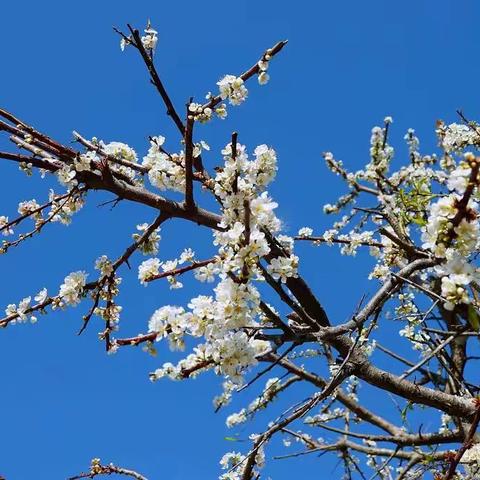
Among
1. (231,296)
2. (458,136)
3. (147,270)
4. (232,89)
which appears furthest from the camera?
(458,136)

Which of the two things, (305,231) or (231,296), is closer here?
(231,296)

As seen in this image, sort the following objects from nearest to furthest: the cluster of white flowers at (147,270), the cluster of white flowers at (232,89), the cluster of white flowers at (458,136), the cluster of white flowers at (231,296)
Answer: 1. the cluster of white flowers at (231,296)
2. the cluster of white flowers at (147,270)
3. the cluster of white flowers at (232,89)
4. the cluster of white flowers at (458,136)

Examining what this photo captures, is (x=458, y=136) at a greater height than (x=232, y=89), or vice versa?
(x=458, y=136)

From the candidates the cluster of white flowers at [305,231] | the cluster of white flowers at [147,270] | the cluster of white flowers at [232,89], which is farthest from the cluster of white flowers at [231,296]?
the cluster of white flowers at [305,231]

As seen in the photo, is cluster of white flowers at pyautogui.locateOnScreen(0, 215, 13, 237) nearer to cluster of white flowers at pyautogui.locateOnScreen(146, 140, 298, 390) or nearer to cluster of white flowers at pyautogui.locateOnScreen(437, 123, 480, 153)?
cluster of white flowers at pyautogui.locateOnScreen(146, 140, 298, 390)

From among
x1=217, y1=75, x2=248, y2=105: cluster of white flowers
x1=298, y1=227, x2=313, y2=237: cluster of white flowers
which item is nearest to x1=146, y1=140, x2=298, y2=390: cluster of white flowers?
x1=217, y1=75, x2=248, y2=105: cluster of white flowers

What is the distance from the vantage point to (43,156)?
3779mm

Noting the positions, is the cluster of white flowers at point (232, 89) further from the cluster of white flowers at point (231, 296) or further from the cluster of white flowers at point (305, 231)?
the cluster of white flowers at point (305, 231)

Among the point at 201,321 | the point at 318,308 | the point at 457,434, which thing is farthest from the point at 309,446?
the point at 201,321

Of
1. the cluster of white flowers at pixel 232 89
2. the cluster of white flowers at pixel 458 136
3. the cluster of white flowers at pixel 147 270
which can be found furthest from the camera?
the cluster of white flowers at pixel 458 136

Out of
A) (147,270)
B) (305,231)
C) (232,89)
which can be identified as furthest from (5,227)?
(305,231)

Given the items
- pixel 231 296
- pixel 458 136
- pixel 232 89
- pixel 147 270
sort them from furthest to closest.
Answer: pixel 458 136, pixel 232 89, pixel 147 270, pixel 231 296

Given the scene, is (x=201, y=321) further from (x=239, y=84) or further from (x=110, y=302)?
(x=239, y=84)

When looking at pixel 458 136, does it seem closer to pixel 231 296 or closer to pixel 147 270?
pixel 147 270
